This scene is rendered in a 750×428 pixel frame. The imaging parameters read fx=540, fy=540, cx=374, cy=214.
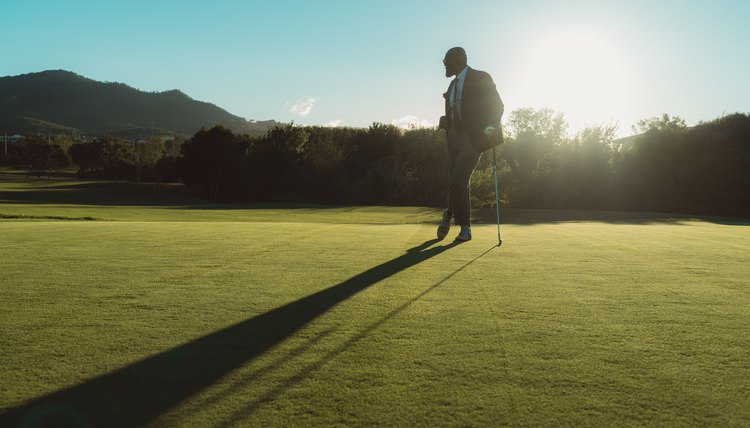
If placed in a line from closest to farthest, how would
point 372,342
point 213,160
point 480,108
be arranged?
point 372,342 → point 480,108 → point 213,160

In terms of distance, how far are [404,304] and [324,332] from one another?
75 cm

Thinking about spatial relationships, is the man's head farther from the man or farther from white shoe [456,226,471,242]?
white shoe [456,226,471,242]

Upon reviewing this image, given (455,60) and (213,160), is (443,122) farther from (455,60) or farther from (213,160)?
(213,160)

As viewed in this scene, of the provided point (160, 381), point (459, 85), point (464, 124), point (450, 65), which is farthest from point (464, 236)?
point (160, 381)

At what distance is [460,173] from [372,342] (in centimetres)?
538

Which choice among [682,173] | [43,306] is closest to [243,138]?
[682,173]

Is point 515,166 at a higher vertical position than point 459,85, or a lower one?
higher

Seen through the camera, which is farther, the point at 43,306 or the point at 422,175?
the point at 422,175

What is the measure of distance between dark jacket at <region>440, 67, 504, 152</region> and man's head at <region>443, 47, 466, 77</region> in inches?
7.9

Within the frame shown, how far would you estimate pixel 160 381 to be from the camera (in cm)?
206

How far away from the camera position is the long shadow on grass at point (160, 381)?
5.80 feet

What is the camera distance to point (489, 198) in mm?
37625

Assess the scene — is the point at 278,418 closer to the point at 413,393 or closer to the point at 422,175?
the point at 413,393

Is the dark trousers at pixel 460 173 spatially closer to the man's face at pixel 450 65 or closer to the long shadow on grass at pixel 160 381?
the man's face at pixel 450 65
